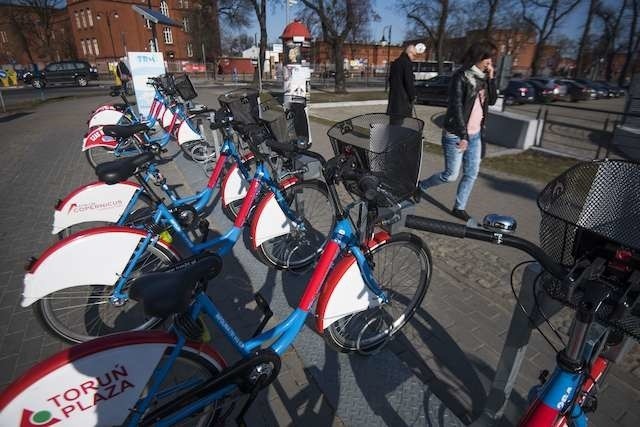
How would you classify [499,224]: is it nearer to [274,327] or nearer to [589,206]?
[589,206]

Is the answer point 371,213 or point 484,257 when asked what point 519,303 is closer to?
point 371,213

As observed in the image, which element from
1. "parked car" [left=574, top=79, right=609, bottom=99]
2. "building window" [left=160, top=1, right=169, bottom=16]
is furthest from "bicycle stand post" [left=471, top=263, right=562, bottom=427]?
"building window" [left=160, top=1, right=169, bottom=16]

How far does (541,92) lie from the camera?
2008 centimetres

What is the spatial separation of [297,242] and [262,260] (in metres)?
0.38

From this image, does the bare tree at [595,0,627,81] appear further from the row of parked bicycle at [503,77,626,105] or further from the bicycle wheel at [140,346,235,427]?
the bicycle wheel at [140,346,235,427]

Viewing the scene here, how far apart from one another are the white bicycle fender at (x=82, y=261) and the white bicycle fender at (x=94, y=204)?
814 millimetres

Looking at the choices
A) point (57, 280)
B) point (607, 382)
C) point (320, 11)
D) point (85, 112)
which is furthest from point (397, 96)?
point (320, 11)

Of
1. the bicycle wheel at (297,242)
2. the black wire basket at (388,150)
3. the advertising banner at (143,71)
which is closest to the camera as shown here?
the black wire basket at (388,150)

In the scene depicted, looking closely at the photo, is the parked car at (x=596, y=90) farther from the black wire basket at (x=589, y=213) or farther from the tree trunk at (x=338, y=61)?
the black wire basket at (x=589, y=213)

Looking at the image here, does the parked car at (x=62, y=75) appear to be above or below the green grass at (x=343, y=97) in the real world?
above

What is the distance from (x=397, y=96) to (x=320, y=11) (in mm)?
14865

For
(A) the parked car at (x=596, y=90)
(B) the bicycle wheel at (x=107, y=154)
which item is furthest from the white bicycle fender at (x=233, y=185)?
(A) the parked car at (x=596, y=90)

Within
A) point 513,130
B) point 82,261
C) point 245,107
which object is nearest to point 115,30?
point 513,130

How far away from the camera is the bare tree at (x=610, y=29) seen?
34719 millimetres
